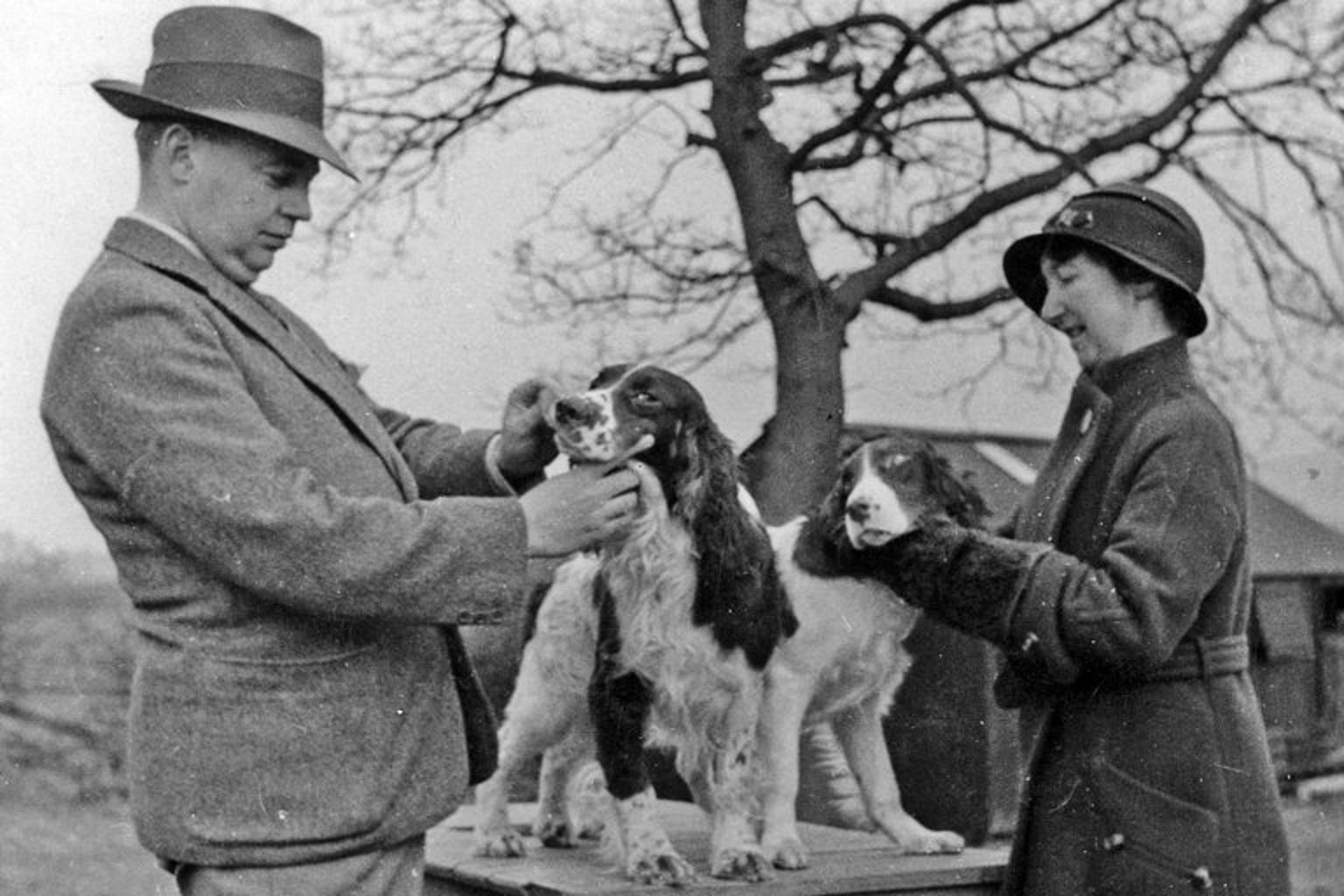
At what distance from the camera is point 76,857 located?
295 inches

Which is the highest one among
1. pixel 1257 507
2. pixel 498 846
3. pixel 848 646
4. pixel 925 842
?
pixel 1257 507

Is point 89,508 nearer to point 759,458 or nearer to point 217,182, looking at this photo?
point 217,182

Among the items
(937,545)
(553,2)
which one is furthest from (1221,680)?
(553,2)

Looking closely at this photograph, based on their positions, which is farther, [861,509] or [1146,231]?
[861,509]

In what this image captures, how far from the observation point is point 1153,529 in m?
2.53

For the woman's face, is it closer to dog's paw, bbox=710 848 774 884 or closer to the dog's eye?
the dog's eye

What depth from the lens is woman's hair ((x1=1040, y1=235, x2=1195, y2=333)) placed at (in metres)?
2.74

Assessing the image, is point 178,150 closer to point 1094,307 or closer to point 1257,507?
point 1094,307

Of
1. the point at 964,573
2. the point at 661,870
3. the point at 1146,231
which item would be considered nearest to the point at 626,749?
the point at 661,870

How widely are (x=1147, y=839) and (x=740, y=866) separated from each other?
2.57 feet

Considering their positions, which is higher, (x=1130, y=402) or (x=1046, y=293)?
(x=1046, y=293)

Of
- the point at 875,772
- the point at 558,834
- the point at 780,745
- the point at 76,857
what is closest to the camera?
the point at 780,745

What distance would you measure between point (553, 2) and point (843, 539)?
15.8 ft

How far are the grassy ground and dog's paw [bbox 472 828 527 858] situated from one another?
412 cm
